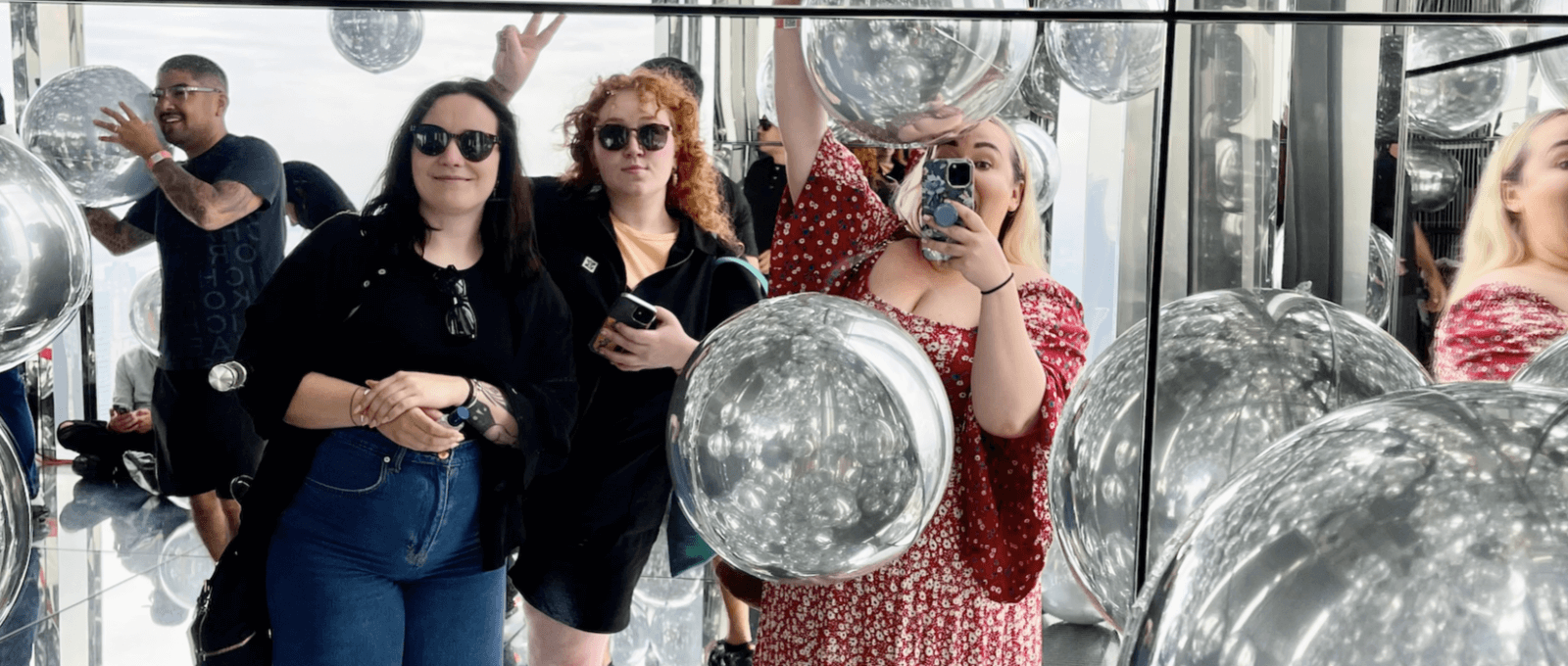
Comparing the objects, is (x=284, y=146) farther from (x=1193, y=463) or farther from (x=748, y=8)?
(x=1193, y=463)

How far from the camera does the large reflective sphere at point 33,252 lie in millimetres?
1154

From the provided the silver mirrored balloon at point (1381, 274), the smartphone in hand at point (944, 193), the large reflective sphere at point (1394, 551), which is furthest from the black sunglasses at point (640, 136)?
the large reflective sphere at point (1394, 551)

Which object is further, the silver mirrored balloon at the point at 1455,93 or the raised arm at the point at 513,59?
the raised arm at the point at 513,59

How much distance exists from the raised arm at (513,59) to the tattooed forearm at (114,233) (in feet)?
1.64

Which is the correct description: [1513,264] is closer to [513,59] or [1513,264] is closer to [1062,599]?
[1062,599]

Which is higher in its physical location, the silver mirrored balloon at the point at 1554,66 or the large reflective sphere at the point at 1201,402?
the silver mirrored balloon at the point at 1554,66

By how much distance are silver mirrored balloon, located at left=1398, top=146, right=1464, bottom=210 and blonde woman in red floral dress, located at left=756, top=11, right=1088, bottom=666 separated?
40 cm

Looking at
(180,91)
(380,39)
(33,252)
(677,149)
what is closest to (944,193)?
(677,149)

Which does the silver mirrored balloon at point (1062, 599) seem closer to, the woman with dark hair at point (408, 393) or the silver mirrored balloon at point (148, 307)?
the woman with dark hair at point (408, 393)

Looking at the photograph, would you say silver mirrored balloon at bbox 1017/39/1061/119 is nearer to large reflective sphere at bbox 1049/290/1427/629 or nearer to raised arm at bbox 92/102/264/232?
large reflective sphere at bbox 1049/290/1427/629

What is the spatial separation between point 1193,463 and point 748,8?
587 millimetres

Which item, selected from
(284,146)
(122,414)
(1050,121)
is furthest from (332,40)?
(1050,121)

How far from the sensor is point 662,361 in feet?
4.90

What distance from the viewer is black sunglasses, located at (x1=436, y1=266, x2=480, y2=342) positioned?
1.45 meters
